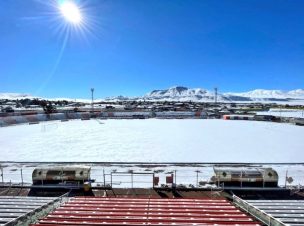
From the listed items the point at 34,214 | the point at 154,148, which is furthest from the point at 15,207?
the point at 154,148

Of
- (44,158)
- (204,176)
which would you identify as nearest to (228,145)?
(204,176)

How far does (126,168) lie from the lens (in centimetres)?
2311

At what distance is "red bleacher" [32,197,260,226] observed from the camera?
10891mm

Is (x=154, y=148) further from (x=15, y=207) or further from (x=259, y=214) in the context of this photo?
(x=259, y=214)

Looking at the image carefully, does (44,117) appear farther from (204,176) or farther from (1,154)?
(204,176)

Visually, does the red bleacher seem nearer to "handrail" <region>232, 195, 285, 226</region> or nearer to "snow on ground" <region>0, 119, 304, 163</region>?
"handrail" <region>232, 195, 285, 226</region>

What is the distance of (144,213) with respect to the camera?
39.9 feet

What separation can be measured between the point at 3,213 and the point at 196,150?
2147cm

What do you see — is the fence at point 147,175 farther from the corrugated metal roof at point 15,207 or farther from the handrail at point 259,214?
the corrugated metal roof at point 15,207

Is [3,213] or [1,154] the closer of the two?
[3,213]

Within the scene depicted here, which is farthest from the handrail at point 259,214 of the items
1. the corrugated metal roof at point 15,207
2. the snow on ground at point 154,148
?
the snow on ground at point 154,148

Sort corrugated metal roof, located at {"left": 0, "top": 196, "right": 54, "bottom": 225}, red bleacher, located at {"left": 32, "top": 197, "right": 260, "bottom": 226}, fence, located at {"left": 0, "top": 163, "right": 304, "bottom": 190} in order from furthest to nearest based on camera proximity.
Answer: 1. fence, located at {"left": 0, "top": 163, "right": 304, "bottom": 190}
2. corrugated metal roof, located at {"left": 0, "top": 196, "right": 54, "bottom": 225}
3. red bleacher, located at {"left": 32, "top": 197, "right": 260, "bottom": 226}

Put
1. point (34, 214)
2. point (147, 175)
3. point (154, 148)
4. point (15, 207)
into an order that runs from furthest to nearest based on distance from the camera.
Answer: point (154, 148), point (147, 175), point (15, 207), point (34, 214)

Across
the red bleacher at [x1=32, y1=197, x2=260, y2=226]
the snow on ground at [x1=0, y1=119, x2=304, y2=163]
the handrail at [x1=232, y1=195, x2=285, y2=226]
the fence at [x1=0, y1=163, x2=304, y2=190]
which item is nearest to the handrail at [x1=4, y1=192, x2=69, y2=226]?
the red bleacher at [x1=32, y1=197, x2=260, y2=226]
